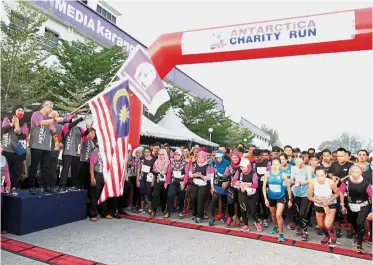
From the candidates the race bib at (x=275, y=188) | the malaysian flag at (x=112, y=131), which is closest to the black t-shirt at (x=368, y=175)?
the race bib at (x=275, y=188)

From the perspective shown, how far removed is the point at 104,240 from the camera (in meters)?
4.51

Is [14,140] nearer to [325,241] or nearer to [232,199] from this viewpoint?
[232,199]

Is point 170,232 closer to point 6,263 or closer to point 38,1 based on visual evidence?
point 6,263

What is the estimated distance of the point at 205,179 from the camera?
6.16 metres

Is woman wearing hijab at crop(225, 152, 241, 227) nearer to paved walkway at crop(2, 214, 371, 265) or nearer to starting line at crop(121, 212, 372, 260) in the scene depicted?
starting line at crop(121, 212, 372, 260)

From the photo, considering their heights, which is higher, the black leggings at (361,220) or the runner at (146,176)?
the runner at (146,176)

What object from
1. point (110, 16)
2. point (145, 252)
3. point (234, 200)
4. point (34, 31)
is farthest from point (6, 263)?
point (110, 16)

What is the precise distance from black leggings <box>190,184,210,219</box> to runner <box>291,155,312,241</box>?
1.78 meters

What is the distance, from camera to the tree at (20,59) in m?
10.7

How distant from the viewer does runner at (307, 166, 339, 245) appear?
486cm

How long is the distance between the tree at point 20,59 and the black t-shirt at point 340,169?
1044 cm

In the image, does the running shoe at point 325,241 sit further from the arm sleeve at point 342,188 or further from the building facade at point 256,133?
the building facade at point 256,133

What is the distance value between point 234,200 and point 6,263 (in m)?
4.08

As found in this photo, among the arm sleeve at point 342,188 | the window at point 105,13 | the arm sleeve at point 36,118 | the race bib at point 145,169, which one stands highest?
the window at point 105,13
